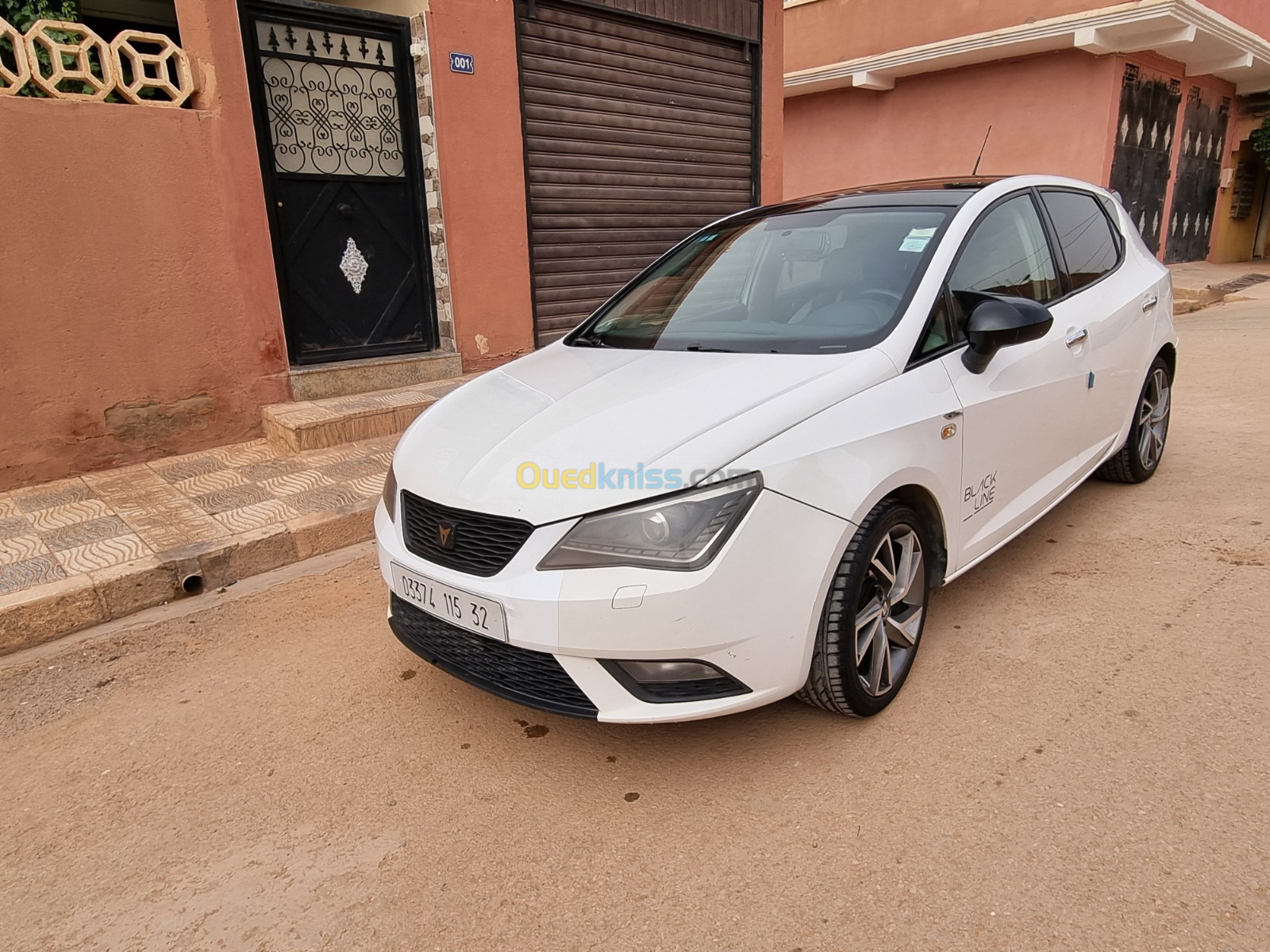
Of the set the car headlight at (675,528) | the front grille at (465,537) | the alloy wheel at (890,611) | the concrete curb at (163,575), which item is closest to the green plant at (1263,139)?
the alloy wheel at (890,611)

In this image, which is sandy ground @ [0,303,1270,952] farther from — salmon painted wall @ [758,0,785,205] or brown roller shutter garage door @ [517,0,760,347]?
salmon painted wall @ [758,0,785,205]

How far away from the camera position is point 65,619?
12.2ft

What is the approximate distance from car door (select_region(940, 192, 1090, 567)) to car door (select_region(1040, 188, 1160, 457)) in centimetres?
14

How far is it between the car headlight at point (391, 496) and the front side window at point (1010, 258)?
2.05m

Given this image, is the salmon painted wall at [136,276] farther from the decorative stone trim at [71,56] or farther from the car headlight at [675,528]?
the car headlight at [675,528]

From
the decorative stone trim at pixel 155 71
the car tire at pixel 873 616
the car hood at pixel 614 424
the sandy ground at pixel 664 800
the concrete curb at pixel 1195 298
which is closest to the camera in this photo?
the sandy ground at pixel 664 800

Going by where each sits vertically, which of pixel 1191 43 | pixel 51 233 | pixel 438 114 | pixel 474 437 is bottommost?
pixel 474 437

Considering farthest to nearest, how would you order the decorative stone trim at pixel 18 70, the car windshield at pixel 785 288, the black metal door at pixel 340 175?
the black metal door at pixel 340 175 → the decorative stone trim at pixel 18 70 → the car windshield at pixel 785 288

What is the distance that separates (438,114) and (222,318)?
223 centimetres

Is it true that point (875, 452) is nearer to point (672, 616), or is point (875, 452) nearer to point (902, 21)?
point (672, 616)

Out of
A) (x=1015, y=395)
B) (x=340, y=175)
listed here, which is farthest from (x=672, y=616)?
(x=340, y=175)

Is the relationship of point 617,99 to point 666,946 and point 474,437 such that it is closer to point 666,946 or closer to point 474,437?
point 474,437

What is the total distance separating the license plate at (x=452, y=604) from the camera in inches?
94.4

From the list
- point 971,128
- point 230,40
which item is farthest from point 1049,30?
point 230,40
